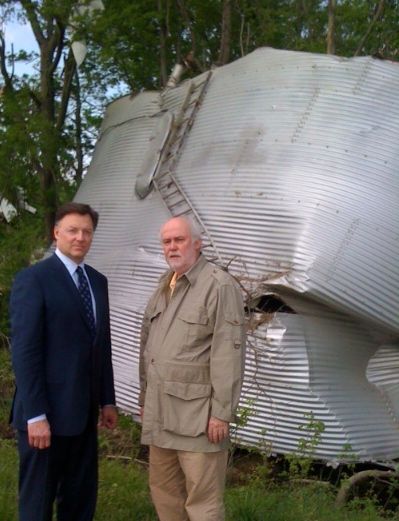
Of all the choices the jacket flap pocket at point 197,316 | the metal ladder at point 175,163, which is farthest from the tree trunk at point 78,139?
the jacket flap pocket at point 197,316

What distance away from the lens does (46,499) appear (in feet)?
10.4

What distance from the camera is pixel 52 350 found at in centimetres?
306

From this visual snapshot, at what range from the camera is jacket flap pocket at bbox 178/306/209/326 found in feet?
9.81

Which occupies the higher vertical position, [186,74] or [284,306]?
[186,74]

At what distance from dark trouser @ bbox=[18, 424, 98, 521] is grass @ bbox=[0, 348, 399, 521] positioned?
1.37ft

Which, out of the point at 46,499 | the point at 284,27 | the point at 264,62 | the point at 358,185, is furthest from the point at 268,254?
the point at 284,27

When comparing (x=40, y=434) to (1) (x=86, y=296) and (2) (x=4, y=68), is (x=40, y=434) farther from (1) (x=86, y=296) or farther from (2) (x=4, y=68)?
(2) (x=4, y=68)

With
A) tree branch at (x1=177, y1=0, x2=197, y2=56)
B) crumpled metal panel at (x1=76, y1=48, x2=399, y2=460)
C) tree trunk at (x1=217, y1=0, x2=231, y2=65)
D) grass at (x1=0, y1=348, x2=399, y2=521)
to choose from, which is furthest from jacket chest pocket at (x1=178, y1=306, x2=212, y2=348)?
tree branch at (x1=177, y1=0, x2=197, y2=56)

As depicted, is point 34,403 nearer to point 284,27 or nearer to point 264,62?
point 264,62

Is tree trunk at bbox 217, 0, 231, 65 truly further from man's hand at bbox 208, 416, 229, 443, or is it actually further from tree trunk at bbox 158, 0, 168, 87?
man's hand at bbox 208, 416, 229, 443

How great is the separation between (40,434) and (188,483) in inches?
24.6

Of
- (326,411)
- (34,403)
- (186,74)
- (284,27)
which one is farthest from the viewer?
(284,27)

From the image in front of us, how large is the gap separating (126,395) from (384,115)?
270cm

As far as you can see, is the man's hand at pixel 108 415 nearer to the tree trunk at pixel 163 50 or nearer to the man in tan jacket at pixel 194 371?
the man in tan jacket at pixel 194 371
